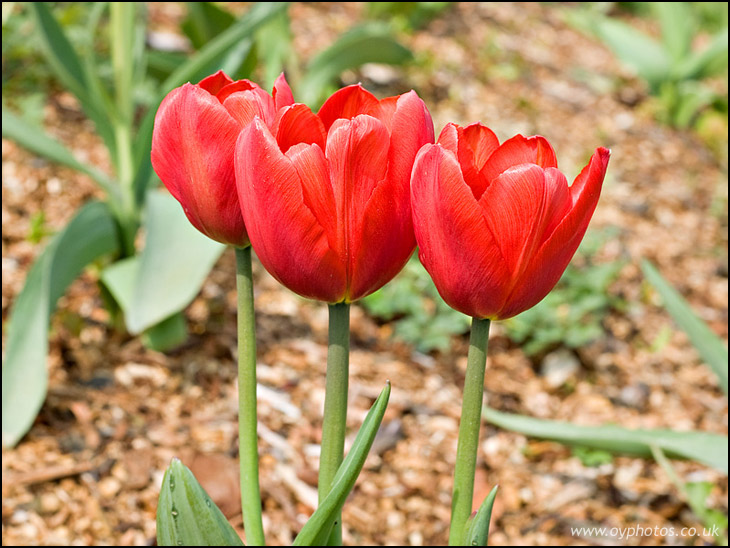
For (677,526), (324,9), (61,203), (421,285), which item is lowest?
(677,526)

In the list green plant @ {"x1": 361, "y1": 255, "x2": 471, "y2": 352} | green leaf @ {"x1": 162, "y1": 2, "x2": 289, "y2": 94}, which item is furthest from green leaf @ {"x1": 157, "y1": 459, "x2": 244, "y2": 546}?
green plant @ {"x1": 361, "y1": 255, "x2": 471, "y2": 352}

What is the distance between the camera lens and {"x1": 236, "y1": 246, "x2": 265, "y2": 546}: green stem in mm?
800

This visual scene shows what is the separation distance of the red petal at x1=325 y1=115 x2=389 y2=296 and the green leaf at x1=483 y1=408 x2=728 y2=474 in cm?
86

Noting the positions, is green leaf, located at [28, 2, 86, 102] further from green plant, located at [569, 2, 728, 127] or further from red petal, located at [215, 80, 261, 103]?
green plant, located at [569, 2, 728, 127]

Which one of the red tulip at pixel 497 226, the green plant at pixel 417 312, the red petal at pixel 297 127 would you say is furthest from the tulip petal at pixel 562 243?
the green plant at pixel 417 312

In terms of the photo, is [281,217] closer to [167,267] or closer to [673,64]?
[167,267]

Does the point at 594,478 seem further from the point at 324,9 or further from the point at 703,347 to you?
the point at 324,9

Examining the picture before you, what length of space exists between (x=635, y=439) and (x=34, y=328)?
44.3 inches

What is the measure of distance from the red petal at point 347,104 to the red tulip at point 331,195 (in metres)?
0.03

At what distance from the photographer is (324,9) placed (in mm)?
3766

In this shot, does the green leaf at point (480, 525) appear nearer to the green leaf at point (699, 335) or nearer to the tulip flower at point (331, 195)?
the tulip flower at point (331, 195)

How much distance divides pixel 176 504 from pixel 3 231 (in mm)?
1567

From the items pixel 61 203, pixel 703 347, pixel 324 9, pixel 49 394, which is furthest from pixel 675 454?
pixel 324 9

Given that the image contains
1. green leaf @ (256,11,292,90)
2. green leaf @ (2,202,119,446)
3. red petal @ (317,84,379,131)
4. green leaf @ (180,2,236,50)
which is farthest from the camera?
green leaf @ (256,11,292,90)
